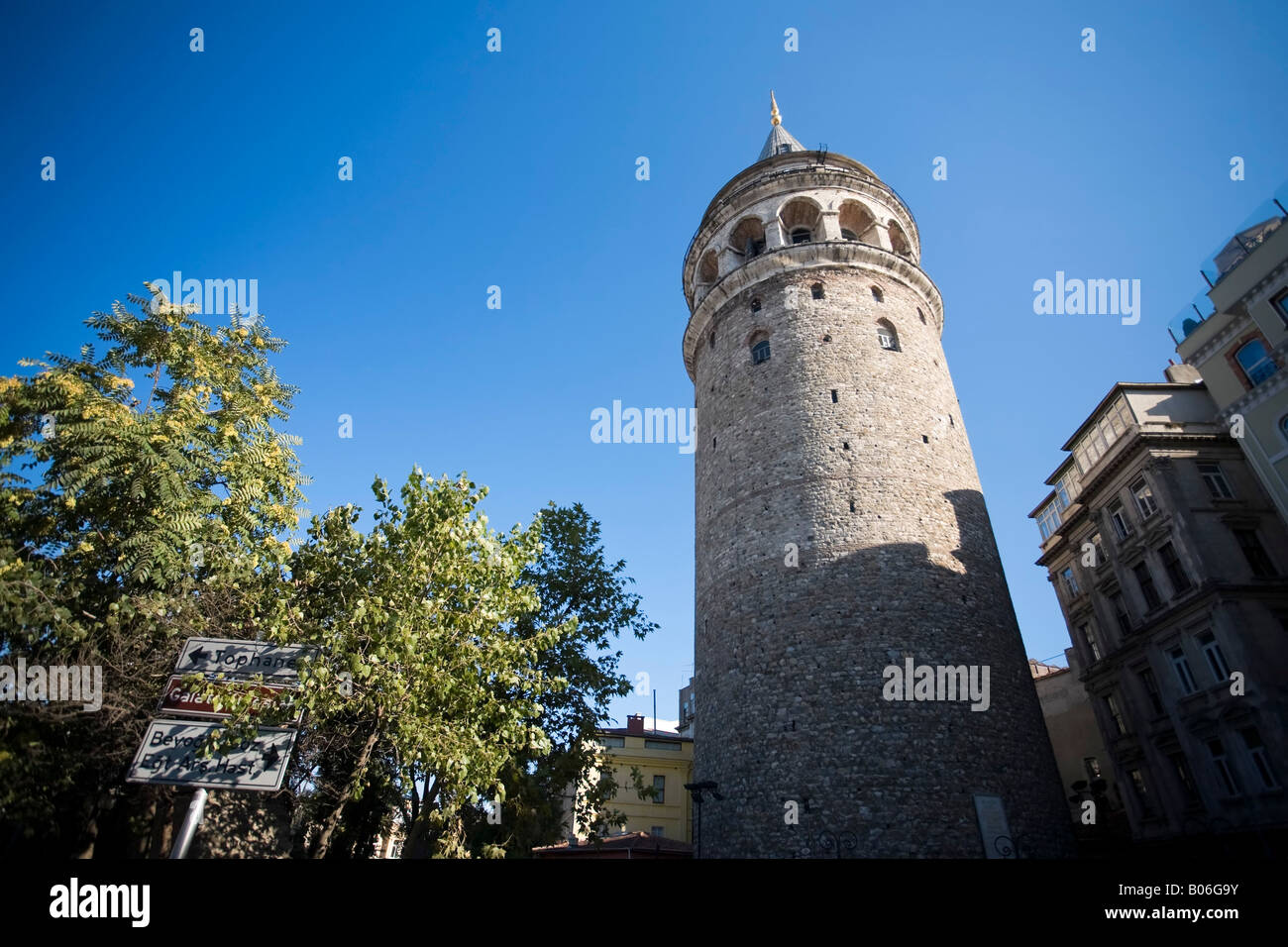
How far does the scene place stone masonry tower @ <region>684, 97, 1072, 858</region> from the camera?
13672 mm

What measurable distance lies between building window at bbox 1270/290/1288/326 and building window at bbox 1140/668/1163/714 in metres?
11.4

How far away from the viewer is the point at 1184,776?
19.4 metres

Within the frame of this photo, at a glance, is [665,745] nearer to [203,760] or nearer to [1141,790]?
[1141,790]

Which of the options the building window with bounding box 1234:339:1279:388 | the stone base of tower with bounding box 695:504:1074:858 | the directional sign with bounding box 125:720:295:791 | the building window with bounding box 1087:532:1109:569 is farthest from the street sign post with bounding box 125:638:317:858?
the building window with bounding box 1087:532:1109:569

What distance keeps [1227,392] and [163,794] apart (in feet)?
90.9

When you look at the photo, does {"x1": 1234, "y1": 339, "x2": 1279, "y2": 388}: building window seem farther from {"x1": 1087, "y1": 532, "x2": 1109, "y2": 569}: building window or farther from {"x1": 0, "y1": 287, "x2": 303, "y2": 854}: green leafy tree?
{"x1": 0, "y1": 287, "x2": 303, "y2": 854}: green leafy tree

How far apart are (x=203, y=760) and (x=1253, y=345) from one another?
24424 millimetres

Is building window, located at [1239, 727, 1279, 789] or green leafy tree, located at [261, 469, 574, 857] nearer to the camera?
green leafy tree, located at [261, 469, 574, 857]

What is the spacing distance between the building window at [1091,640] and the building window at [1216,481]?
7.66 m

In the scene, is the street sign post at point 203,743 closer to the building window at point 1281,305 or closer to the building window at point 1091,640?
the building window at point 1281,305

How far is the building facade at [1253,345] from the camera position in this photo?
16641 mm

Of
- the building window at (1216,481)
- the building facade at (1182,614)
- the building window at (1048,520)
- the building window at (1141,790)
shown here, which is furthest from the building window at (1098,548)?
the building window at (1141,790)
